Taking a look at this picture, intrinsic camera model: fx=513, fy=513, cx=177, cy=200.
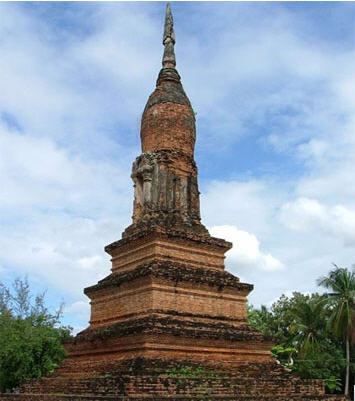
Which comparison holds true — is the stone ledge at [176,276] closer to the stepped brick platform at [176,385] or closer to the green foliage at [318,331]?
the stepped brick platform at [176,385]

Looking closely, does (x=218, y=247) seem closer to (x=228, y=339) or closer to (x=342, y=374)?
(x=228, y=339)

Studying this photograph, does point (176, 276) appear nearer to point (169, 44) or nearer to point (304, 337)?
point (169, 44)

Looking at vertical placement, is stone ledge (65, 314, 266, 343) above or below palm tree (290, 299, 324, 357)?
below

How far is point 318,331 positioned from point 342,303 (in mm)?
3505

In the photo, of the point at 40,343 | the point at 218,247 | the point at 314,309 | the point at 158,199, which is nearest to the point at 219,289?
the point at 218,247

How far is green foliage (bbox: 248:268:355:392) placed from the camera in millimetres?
33625

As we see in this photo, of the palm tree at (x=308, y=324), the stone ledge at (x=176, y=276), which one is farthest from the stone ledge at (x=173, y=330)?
the palm tree at (x=308, y=324)

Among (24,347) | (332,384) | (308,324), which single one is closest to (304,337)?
(308,324)

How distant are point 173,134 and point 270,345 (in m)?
7.75

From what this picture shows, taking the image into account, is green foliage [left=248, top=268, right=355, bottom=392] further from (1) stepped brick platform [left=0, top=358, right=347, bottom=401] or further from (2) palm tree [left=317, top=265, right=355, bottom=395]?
(1) stepped brick platform [left=0, top=358, right=347, bottom=401]

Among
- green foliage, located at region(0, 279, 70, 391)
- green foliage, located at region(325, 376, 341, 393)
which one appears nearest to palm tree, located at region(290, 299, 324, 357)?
green foliage, located at region(325, 376, 341, 393)

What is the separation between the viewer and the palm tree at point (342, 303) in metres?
33.4

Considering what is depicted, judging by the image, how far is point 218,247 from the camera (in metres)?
17.0

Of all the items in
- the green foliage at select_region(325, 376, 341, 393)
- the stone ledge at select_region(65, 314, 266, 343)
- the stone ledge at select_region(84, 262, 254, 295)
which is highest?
the stone ledge at select_region(84, 262, 254, 295)
